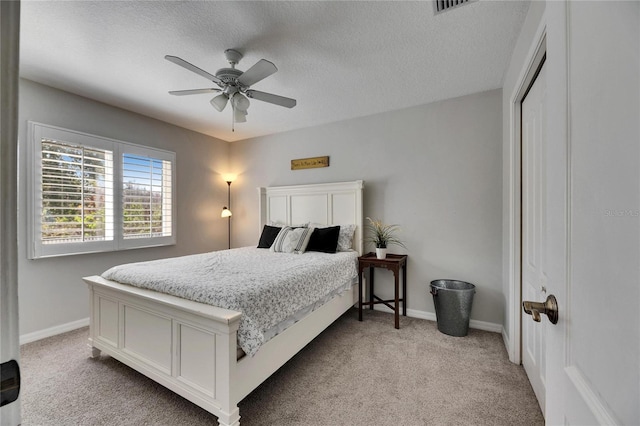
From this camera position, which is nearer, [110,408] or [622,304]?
[622,304]

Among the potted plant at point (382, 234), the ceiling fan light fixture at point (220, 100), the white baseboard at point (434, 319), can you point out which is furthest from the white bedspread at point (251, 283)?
the ceiling fan light fixture at point (220, 100)

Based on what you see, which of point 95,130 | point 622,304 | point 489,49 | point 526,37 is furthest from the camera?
point 95,130

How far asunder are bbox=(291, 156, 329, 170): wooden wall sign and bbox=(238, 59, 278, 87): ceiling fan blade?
178cm

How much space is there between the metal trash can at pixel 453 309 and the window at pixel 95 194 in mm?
3545

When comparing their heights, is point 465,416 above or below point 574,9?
below

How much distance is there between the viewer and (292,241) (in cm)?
326

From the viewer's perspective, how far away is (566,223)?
632 millimetres

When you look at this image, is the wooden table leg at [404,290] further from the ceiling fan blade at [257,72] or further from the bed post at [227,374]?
the ceiling fan blade at [257,72]

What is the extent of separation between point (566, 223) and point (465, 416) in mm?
1630

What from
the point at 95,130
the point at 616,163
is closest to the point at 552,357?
the point at 616,163

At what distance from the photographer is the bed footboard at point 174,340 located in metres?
1.50

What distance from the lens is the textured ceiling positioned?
5.72 ft

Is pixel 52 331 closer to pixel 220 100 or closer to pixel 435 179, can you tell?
pixel 220 100

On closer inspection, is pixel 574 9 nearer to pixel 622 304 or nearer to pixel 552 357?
pixel 622 304
